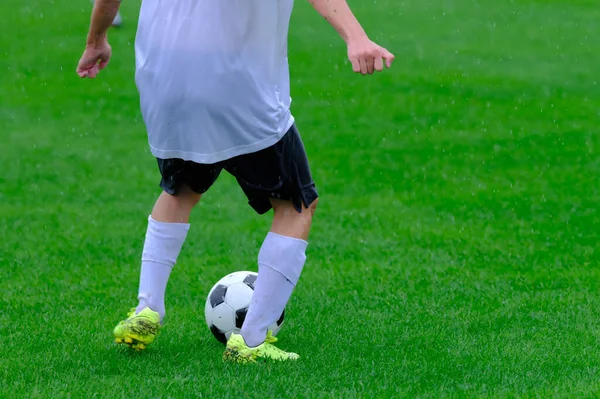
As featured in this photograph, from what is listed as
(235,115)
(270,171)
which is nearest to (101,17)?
(235,115)

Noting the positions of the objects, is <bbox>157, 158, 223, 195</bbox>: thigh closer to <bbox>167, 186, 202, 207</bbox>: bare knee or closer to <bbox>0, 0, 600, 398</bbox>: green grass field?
<bbox>167, 186, 202, 207</bbox>: bare knee

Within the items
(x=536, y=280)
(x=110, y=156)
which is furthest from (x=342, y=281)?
(x=110, y=156)

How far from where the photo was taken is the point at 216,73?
3.92 m

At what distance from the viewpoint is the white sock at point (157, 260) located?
435 cm

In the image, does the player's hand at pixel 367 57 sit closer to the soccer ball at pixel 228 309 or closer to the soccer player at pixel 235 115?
the soccer player at pixel 235 115

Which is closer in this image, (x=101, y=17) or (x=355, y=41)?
(x=355, y=41)

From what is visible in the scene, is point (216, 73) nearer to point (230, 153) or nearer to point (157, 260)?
point (230, 153)

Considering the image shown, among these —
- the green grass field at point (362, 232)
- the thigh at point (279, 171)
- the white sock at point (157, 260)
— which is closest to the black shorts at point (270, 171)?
the thigh at point (279, 171)

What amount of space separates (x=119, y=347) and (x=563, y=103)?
29.3 feet

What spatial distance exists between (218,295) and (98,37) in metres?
1.23

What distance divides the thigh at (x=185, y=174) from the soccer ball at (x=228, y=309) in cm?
59

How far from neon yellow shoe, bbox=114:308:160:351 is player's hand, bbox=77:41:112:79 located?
1.03 metres

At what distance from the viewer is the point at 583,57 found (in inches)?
605

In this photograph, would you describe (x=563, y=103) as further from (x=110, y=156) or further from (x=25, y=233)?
(x=25, y=233)
